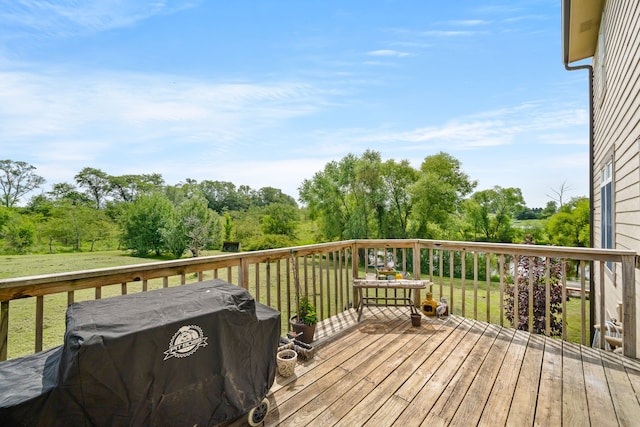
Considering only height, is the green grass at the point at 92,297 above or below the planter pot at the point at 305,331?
below

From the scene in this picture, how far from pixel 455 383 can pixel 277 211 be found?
100 ft

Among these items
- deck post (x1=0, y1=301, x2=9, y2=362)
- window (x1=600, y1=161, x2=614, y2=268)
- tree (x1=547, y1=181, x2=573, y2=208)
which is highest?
tree (x1=547, y1=181, x2=573, y2=208)

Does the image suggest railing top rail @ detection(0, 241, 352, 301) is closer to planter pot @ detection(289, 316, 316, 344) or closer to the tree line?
planter pot @ detection(289, 316, 316, 344)

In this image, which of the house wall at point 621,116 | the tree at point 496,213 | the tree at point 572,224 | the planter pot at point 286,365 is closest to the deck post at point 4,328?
the planter pot at point 286,365

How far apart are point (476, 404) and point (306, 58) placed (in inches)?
416

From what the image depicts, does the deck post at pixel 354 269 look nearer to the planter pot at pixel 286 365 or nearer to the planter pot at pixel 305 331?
the planter pot at pixel 305 331

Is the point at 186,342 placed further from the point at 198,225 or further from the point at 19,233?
the point at 19,233

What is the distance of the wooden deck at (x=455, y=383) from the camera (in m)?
1.80

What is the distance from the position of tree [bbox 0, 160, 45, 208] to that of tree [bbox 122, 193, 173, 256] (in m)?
8.22

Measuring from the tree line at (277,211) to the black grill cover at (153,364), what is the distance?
17.2 meters

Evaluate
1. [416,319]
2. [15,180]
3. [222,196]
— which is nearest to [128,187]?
[15,180]

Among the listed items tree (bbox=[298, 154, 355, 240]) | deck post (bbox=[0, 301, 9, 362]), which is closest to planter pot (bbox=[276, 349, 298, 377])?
deck post (bbox=[0, 301, 9, 362])

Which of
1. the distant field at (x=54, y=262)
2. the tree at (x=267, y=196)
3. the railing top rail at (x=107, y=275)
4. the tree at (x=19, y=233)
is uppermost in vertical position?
the tree at (x=267, y=196)

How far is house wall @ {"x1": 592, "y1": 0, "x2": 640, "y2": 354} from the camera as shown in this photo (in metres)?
2.63
